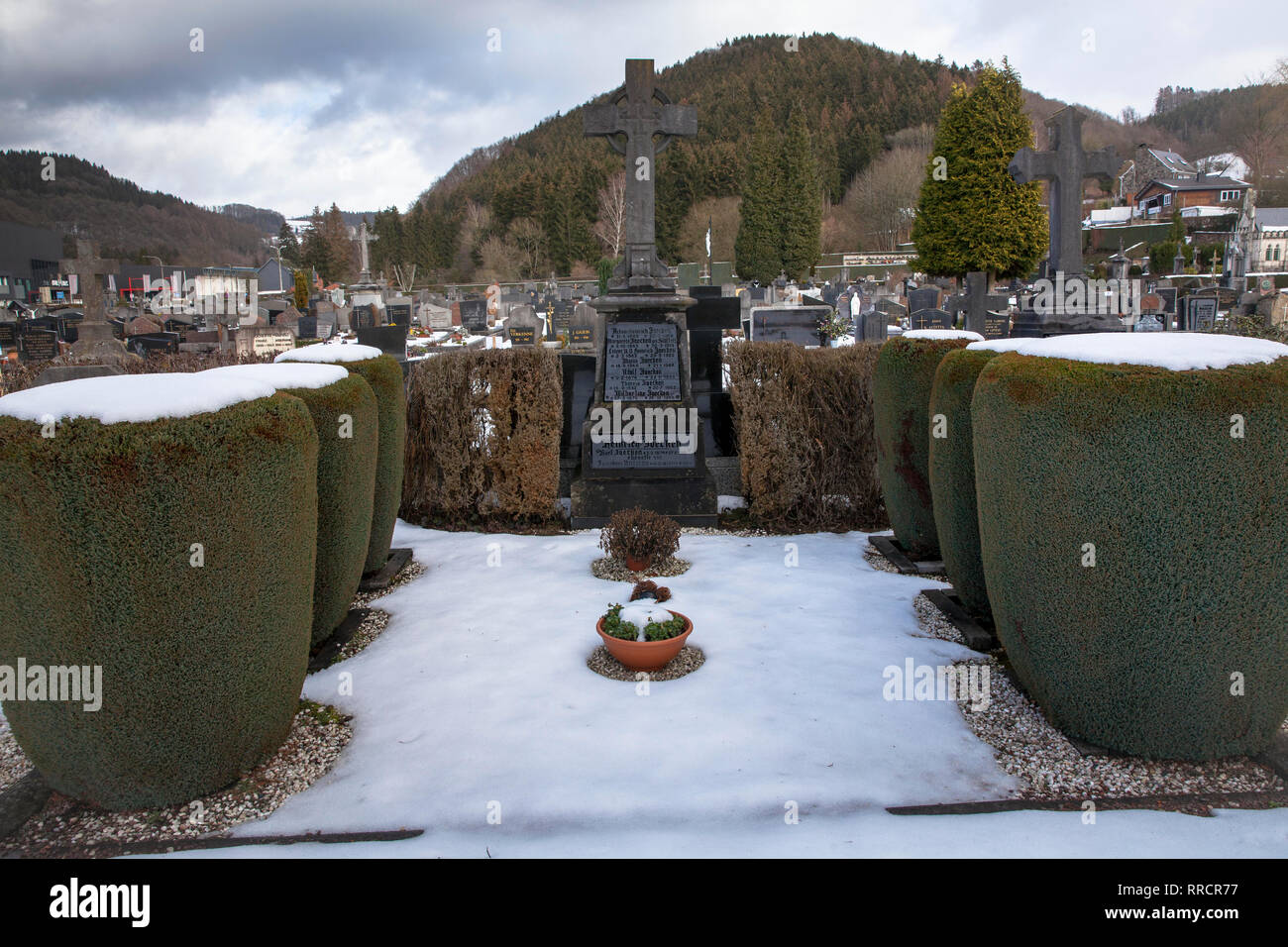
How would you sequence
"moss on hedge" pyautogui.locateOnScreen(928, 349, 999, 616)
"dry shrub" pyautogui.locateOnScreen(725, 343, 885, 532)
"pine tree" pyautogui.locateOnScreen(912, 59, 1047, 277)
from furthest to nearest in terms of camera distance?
"pine tree" pyautogui.locateOnScreen(912, 59, 1047, 277), "dry shrub" pyautogui.locateOnScreen(725, 343, 885, 532), "moss on hedge" pyautogui.locateOnScreen(928, 349, 999, 616)

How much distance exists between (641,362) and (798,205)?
3402 cm

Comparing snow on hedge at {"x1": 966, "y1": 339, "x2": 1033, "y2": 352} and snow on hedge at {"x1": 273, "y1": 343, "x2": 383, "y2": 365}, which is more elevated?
snow on hedge at {"x1": 273, "y1": 343, "x2": 383, "y2": 365}

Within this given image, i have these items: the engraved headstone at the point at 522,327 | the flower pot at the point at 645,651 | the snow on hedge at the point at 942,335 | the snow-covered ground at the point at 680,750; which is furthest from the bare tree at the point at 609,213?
the flower pot at the point at 645,651

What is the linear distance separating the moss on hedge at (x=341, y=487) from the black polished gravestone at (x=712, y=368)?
437cm

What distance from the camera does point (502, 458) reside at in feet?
23.0

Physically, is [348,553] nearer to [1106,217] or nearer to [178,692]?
[178,692]

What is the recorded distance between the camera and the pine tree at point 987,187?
18938mm

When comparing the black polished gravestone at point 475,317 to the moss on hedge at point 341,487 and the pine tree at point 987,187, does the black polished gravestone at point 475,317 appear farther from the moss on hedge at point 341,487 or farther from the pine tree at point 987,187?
the moss on hedge at point 341,487

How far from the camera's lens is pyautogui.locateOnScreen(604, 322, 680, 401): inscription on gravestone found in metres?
7.55

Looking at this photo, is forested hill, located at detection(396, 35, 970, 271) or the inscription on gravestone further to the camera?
forested hill, located at detection(396, 35, 970, 271)

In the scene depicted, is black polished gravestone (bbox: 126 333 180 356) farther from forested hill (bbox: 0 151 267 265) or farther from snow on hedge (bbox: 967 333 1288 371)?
forested hill (bbox: 0 151 267 265)

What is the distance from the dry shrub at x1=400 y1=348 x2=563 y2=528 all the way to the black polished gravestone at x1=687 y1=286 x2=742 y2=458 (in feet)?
6.68

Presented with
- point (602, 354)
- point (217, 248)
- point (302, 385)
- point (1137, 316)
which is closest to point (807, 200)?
point (1137, 316)

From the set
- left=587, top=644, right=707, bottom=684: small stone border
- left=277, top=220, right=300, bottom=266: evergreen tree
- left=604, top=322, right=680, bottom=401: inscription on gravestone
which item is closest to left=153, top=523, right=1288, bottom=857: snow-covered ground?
left=587, top=644, right=707, bottom=684: small stone border
